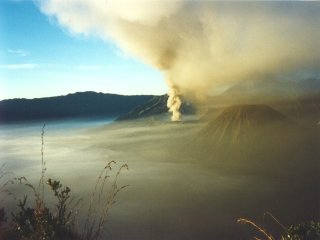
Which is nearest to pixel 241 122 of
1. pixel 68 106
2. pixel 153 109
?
pixel 153 109

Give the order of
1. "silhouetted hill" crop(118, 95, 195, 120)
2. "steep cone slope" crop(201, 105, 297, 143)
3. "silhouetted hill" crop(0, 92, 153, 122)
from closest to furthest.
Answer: "silhouetted hill" crop(0, 92, 153, 122) → "silhouetted hill" crop(118, 95, 195, 120) → "steep cone slope" crop(201, 105, 297, 143)

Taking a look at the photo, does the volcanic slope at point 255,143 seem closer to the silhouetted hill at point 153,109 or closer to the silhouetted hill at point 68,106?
the silhouetted hill at point 153,109

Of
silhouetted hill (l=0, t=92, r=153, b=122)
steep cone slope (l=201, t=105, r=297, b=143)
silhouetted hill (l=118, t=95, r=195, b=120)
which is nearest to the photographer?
silhouetted hill (l=0, t=92, r=153, b=122)

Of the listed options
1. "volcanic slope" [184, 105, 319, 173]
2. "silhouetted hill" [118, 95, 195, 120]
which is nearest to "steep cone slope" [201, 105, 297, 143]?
"volcanic slope" [184, 105, 319, 173]

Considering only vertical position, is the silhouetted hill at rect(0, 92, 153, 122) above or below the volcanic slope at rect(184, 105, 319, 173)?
above

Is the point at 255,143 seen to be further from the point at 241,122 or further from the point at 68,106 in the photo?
the point at 68,106

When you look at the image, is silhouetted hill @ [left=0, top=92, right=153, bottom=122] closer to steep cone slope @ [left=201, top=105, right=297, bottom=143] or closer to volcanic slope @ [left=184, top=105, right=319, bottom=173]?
volcanic slope @ [left=184, top=105, right=319, bottom=173]

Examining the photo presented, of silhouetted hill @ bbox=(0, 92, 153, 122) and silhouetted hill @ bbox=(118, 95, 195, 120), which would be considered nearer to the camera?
silhouetted hill @ bbox=(0, 92, 153, 122)

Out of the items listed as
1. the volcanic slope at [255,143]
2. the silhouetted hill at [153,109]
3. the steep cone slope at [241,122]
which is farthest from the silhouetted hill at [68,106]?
the steep cone slope at [241,122]
